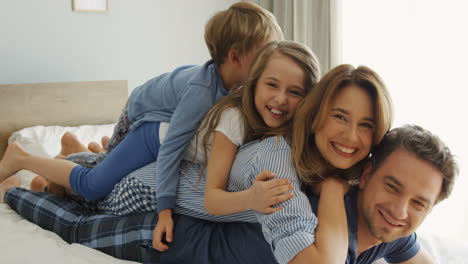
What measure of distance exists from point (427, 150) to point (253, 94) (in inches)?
21.8

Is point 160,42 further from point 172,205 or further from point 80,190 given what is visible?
point 172,205

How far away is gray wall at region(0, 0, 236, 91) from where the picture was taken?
2.92 metres

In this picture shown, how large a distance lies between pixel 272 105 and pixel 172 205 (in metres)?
0.45

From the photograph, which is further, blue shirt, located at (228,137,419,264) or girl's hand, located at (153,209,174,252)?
girl's hand, located at (153,209,174,252)

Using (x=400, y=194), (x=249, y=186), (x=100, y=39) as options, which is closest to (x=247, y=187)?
(x=249, y=186)

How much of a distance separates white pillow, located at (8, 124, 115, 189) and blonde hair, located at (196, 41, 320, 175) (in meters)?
1.20

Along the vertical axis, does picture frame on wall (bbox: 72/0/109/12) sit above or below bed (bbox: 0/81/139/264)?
above

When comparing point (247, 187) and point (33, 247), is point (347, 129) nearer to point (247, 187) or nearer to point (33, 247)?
point (247, 187)

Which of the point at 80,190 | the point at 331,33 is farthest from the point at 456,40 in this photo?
the point at 80,190

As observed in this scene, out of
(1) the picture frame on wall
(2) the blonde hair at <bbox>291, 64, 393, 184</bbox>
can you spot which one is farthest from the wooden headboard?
(2) the blonde hair at <bbox>291, 64, 393, 184</bbox>

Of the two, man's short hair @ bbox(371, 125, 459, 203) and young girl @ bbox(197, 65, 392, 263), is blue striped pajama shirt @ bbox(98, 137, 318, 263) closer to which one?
young girl @ bbox(197, 65, 392, 263)

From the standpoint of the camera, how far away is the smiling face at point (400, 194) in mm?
1077

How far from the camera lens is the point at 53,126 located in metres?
2.93

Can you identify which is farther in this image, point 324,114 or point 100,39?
point 100,39
